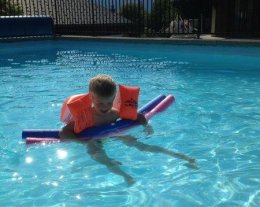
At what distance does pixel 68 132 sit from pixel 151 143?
914mm

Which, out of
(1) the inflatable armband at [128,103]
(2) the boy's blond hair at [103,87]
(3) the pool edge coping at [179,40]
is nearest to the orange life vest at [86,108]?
(1) the inflatable armband at [128,103]

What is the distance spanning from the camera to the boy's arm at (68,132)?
3.68 meters

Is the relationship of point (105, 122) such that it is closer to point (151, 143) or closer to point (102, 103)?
point (102, 103)

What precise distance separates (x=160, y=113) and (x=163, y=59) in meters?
5.67

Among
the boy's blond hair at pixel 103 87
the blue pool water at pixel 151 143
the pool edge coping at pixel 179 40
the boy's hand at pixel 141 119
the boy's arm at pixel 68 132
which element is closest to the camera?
the blue pool water at pixel 151 143

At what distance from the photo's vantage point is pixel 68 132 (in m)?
3.70

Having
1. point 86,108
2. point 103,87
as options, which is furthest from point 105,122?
point 103,87

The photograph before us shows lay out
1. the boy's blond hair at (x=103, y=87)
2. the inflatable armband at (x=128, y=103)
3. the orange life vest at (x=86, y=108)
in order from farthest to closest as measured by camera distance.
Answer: the inflatable armband at (x=128, y=103), the orange life vest at (x=86, y=108), the boy's blond hair at (x=103, y=87)

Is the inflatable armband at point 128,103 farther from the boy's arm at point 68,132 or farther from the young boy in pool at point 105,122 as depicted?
the boy's arm at point 68,132

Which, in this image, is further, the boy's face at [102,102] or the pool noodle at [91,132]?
the pool noodle at [91,132]

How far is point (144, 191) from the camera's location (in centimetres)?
319

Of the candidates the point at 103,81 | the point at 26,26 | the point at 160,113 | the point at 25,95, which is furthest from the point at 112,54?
the point at 103,81

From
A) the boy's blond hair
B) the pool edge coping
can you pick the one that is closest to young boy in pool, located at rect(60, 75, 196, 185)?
the boy's blond hair

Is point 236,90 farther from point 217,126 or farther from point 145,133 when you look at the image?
point 145,133
